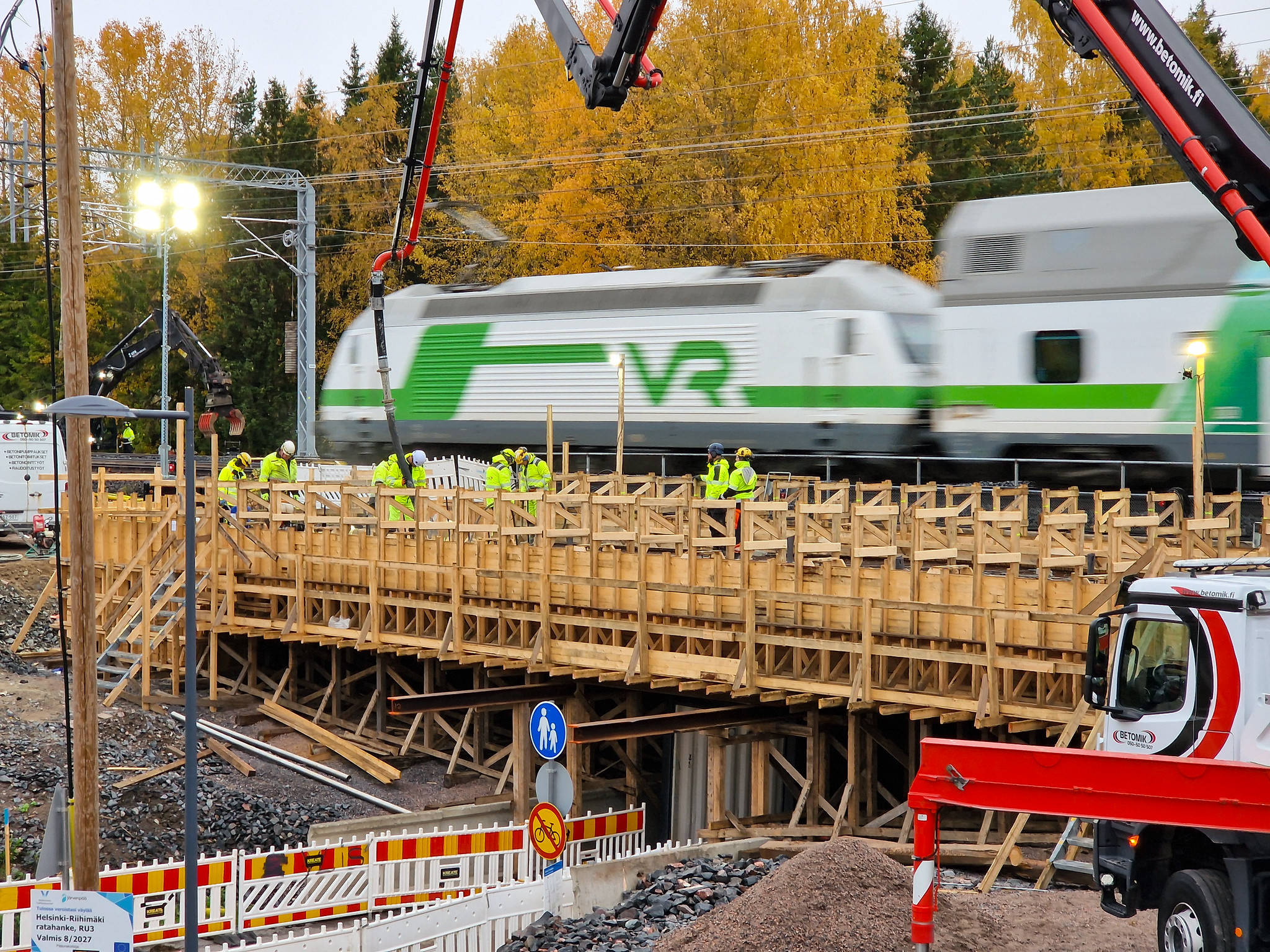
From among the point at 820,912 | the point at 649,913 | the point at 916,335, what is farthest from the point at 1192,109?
the point at 916,335

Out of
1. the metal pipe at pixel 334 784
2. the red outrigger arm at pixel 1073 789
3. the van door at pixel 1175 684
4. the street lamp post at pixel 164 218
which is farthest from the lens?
the street lamp post at pixel 164 218

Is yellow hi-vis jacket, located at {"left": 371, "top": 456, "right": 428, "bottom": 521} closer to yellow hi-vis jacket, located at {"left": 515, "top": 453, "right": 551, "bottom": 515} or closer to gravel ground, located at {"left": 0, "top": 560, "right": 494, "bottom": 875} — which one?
yellow hi-vis jacket, located at {"left": 515, "top": 453, "right": 551, "bottom": 515}

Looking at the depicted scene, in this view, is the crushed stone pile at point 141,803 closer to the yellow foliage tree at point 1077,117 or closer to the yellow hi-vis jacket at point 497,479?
the yellow hi-vis jacket at point 497,479

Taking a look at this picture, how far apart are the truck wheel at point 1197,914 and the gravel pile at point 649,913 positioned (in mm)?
3582

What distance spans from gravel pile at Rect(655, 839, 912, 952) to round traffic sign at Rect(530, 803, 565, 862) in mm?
1337

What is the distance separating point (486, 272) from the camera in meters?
45.3

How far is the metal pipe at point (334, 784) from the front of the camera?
17.6 metres

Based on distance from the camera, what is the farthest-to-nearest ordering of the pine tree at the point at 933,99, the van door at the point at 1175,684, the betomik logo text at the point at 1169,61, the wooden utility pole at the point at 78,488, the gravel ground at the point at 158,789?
the pine tree at the point at 933,99 → the gravel ground at the point at 158,789 → the betomik logo text at the point at 1169,61 → the wooden utility pole at the point at 78,488 → the van door at the point at 1175,684

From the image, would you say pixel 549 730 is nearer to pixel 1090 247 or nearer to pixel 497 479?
pixel 497 479

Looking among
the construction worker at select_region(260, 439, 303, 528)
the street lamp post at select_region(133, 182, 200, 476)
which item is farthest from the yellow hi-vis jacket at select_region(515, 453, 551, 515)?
the street lamp post at select_region(133, 182, 200, 476)

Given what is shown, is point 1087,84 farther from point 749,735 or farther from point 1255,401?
point 749,735

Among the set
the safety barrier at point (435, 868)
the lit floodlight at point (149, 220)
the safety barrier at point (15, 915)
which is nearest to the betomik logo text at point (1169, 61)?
the safety barrier at point (435, 868)

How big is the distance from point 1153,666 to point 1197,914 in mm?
1509

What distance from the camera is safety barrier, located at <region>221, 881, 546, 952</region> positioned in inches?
416
